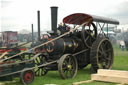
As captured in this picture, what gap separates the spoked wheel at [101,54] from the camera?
7.60 metres

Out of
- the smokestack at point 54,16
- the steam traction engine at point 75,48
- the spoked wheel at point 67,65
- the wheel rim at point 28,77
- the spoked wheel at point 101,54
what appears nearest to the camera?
the wheel rim at point 28,77

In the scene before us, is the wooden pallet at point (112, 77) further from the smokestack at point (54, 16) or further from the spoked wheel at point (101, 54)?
the smokestack at point (54, 16)

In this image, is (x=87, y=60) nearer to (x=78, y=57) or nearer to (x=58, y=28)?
(x=78, y=57)

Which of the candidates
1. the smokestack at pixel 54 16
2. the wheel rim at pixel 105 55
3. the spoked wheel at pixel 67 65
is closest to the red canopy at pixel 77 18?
A: the smokestack at pixel 54 16

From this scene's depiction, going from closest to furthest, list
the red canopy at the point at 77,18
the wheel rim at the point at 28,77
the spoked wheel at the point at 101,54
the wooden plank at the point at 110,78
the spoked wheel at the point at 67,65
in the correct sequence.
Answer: the wooden plank at the point at 110,78 → the wheel rim at the point at 28,77 → the spoked wheel at the point at 67,65 → the spoked wheel at the point at 101,54 → the red canopy at the point at 77,18

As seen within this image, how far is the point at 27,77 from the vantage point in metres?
5.96

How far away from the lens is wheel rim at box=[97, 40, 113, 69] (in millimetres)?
8008

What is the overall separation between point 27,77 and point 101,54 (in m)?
3.23

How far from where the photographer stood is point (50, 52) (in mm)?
7434

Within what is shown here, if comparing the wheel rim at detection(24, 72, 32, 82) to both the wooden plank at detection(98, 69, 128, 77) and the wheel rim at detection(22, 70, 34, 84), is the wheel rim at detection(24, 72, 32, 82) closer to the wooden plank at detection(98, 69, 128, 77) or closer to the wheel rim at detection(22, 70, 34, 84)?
the wheel rim at detection(22, 70, 34, 84)

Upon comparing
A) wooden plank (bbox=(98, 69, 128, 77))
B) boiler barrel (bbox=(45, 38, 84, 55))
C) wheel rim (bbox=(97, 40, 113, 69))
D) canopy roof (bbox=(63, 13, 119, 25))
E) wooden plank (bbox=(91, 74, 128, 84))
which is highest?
canopy roof (bbox=(63, 13, 119, 25))

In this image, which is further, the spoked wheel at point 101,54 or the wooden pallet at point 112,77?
the spoked wheel at point 101,54

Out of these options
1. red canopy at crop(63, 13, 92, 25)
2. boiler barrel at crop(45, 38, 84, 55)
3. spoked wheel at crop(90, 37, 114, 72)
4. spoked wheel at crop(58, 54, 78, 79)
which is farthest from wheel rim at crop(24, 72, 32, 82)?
red canopy at crop(63, 13, 92, 25)

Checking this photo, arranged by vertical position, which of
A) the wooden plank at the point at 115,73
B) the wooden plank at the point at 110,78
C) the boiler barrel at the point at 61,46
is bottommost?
the wooden plank at the point at 110,78
